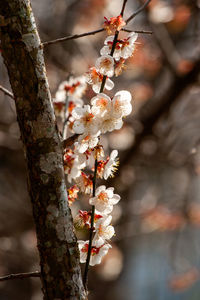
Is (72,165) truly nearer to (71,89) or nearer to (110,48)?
(110,48)

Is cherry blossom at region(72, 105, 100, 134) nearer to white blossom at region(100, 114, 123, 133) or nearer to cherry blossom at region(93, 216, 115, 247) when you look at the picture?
white blossom at region(100, 114, 123, 133)

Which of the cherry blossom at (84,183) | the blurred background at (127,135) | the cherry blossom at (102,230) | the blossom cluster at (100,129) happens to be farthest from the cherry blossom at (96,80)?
the blurred background at (127,135)

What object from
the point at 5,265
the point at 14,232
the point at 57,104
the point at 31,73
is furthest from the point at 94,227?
the point at 5,265

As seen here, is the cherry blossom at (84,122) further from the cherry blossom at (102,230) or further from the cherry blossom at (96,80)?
the cherry blossom at (102,230)

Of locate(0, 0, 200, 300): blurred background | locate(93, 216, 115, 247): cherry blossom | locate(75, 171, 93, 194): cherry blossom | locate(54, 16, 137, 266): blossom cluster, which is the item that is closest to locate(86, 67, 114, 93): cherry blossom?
locate(54, 16, 137, 266): blossom cluster

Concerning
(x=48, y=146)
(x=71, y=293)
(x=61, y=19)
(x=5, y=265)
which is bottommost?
(x=71, y=293)

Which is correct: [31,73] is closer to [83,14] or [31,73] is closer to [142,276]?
[83,14]
